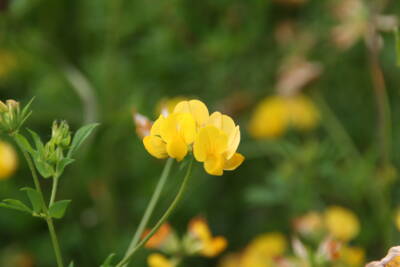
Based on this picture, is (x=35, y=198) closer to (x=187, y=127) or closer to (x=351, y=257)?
(x=187, y=127)

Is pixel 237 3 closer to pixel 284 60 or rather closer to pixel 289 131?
pixel 284 60

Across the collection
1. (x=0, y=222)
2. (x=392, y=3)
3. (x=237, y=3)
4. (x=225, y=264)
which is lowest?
(x=225, y=264)

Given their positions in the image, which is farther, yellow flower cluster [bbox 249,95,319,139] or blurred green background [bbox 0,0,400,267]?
yellow flower cluster [bbox 249,95,319,139]

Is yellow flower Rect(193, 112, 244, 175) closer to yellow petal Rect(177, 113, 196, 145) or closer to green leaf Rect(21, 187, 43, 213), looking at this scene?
yellow petal Rect(177, 113, 196, 145)

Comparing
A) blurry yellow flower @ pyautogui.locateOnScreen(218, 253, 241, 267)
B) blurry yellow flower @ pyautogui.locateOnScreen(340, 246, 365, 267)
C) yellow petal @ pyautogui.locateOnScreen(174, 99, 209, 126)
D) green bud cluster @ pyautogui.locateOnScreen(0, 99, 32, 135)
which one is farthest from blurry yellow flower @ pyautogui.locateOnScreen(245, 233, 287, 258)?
green bud cluster @ pyautogui.locateOnScreen(0, 99, 32, 135)

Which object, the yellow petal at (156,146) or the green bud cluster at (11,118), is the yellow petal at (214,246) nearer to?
the yellow petal at (156,146)

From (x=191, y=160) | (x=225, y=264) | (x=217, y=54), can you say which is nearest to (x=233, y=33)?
(x=217, y=54)

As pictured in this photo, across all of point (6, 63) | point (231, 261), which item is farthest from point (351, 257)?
point (6, 63)
